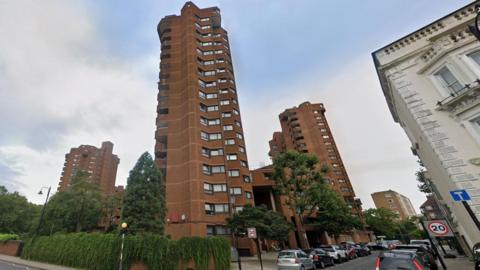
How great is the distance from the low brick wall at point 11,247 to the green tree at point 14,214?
16.1m

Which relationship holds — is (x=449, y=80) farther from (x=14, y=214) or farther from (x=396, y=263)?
(x=14, y=214)

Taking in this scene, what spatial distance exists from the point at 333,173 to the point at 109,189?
9870 cm

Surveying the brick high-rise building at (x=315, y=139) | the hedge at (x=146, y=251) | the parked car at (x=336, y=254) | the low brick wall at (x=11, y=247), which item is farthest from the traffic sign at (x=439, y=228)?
the brick high-rise building at (x=315, y=139)

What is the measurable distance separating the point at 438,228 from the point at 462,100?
685 cm

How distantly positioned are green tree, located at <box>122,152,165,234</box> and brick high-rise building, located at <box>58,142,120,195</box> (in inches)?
3575

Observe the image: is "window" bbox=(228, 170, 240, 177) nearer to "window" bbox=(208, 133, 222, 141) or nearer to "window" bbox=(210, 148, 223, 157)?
"window" bbox=(210, 148, 223, 157)

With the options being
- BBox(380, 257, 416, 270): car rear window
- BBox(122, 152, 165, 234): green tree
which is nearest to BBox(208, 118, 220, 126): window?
BBox(122, 152, 165, 234): green tree

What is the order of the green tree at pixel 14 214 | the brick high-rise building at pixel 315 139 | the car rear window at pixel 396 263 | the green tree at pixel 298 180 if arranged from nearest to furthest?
1. the car rear window at pixel 396 263
2. the green tree at pixel 298 180
3. the green tree at pixel 14 214
4. the brick high-rise building at pixel 315 139

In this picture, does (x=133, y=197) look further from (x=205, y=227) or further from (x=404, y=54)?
(x=404, y=54)

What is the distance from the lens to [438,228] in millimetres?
9164

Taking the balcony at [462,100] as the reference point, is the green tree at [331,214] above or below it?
below

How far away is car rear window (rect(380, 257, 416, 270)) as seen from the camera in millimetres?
8664

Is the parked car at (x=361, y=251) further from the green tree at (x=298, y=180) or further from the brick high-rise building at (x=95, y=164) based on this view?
the brick high-rise building at (x=95, y=164)

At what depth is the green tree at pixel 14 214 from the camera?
45.2m
